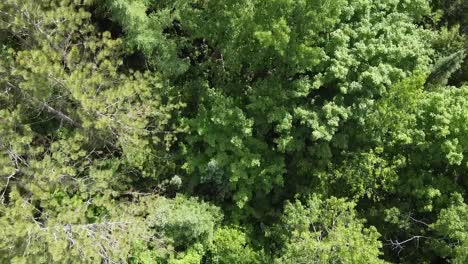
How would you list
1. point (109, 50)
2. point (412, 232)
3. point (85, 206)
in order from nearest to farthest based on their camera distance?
1. point (85, 206)
2. point (109, 50)
3. point (412, 232)

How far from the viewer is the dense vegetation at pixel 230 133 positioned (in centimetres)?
1440

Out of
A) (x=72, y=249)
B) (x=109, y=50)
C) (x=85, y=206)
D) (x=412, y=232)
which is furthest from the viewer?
(x=412, y=232)

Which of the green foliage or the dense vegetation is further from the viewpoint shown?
the green foliage

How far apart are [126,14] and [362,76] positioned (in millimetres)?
7755

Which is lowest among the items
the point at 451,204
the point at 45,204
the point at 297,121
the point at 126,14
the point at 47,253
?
the point at 47,253

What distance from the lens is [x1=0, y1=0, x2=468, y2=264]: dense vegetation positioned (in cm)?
1440

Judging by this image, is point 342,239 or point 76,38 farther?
point 76,38

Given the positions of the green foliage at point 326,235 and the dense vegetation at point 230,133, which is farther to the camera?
the green foliage at point 326,235

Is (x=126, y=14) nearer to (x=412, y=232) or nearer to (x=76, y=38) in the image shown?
(x=76, y=38)

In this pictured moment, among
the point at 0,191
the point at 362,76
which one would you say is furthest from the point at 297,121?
the point at 0,191

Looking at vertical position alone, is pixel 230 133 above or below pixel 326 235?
above

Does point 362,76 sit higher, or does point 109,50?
point 362,76

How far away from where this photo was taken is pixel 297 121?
53.4 ft

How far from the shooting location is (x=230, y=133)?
52.9ft
